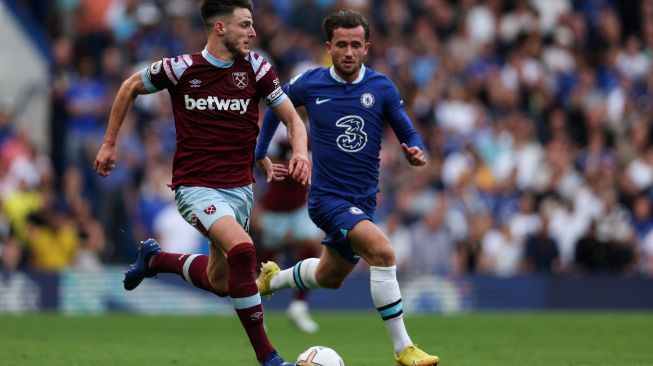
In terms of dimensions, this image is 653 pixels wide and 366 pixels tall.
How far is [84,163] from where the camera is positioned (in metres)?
20.7

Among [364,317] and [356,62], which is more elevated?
[356,62]

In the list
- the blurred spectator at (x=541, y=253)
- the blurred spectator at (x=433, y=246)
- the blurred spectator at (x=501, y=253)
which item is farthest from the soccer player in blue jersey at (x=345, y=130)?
the blurred spectator at (x=541, y=253)

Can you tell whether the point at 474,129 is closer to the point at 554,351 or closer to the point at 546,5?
the point at 546,5

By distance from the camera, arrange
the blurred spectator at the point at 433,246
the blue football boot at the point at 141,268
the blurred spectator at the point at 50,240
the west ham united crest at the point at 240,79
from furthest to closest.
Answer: the blurred spectator at the point at 433,246 < the blurred spectator at the point at 50,240 < the blue football boot at the point at 141,268 < the west ham united crest at the point at 240,79

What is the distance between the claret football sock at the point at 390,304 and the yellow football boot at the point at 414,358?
2.5 inches

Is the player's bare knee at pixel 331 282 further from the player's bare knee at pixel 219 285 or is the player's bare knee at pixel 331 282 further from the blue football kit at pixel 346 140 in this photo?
the player's bare knee at pixel 219 285

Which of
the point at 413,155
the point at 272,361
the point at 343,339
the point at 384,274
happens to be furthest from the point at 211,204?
the point at 343,339

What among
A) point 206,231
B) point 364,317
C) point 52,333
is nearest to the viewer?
point 206,231

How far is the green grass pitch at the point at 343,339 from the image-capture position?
431 inches

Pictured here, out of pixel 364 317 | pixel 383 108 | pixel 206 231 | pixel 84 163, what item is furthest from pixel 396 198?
pixel 206 231

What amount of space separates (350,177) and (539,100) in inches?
489

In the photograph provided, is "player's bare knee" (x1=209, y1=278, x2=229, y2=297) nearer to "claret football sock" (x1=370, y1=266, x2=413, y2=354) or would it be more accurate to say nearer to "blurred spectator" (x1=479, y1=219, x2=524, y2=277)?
"claret football sock" (x1=370, y1=266, x2=413, y2=354)

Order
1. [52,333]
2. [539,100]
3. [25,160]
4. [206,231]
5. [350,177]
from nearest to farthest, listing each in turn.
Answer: [206,231] → [350,177] → [52,333] → [25,160] → [539,100]

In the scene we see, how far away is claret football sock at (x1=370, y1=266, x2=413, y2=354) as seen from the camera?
9.81 meters
